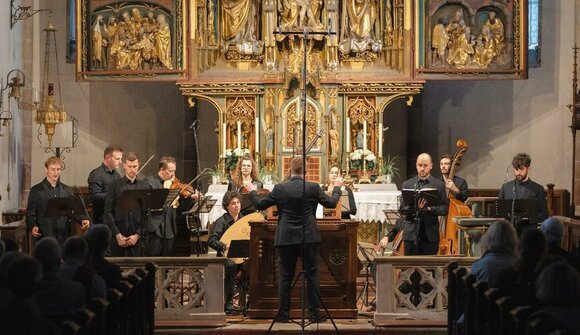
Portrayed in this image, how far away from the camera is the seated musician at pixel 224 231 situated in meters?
11.9

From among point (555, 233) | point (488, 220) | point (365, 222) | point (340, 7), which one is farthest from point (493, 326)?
point (340, 7)

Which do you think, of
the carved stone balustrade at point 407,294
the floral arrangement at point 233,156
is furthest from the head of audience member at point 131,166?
the floral arrangement at point 233,156

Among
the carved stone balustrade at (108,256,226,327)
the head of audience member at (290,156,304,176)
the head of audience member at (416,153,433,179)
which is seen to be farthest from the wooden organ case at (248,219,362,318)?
the head of audience member at (416,153,433,179)

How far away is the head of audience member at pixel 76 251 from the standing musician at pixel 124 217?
3.55m

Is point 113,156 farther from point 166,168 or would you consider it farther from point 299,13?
point 299,13

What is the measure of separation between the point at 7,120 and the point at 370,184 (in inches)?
191

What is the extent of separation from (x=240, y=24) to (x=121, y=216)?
5.64 metres

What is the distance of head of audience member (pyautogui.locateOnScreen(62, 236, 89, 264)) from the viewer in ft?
26.4

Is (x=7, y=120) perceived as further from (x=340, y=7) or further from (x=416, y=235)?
(x=416, y=235)

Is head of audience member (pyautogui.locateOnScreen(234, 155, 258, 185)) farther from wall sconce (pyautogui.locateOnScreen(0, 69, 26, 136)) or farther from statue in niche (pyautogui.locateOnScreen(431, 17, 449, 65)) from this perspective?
statue in niche (pyautogui.locateOnScreen(431, 17, 449, 65))

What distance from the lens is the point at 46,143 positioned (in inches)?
719

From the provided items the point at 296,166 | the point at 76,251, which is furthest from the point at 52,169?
the point at 76,251

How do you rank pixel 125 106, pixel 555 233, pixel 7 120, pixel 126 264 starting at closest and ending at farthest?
→ pixel 555 233
pixel 126 264
pixel 7 120
pixel 125 106

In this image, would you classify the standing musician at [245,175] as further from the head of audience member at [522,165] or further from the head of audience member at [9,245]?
the head of audience member at [9,245]
